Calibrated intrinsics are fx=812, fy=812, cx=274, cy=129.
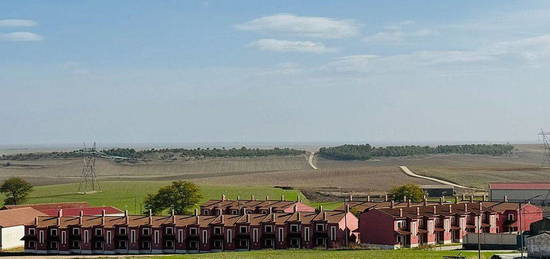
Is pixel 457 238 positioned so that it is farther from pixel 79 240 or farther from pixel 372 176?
pixel 372 176

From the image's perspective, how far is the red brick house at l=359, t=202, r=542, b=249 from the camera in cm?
7875

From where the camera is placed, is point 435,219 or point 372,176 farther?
point 372,176

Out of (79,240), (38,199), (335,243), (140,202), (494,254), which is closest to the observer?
(494,254)

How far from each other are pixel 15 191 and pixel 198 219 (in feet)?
181

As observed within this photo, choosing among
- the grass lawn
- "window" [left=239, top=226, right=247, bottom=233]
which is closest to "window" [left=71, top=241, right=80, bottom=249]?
"window" [left=239, top=226, right=247, bottom=233]

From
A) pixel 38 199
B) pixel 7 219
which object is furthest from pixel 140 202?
pixel 7 219

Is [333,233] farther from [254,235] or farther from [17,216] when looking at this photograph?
[17,216]

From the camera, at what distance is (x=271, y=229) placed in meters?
82.1

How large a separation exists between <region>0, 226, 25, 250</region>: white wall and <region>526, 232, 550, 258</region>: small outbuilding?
54904 millimetres

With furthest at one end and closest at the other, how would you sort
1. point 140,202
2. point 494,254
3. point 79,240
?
point 140,202 → point 79,240 → point 494,254

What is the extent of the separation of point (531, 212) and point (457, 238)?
10.2 metres

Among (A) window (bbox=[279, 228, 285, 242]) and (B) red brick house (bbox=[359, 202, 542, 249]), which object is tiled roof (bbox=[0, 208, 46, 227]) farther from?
(B) red brick house (bbox=[359, 202, 542, 249])

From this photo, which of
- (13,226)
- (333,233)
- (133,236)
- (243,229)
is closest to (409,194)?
(333,233)

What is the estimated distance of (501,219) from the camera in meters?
88.6
